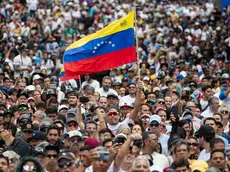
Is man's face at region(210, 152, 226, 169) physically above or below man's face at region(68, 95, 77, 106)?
below

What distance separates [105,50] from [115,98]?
43.7 inches

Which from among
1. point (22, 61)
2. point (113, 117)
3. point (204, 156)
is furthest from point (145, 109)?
point (22, 61)

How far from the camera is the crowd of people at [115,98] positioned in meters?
13.0

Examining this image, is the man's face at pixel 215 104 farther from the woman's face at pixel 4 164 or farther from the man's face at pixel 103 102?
the woman's face at pixel 4 164

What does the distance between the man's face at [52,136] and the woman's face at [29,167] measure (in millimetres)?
2465

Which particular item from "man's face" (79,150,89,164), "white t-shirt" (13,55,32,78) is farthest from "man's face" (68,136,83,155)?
"white t-shirt" (13,55,32,78)

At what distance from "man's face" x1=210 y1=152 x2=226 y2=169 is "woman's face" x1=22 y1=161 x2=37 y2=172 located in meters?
2.54

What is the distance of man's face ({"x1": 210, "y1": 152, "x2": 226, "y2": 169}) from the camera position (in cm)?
1308

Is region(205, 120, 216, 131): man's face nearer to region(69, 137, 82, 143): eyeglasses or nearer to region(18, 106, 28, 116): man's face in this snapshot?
region(69, 137, 82, 143): eyeglasses

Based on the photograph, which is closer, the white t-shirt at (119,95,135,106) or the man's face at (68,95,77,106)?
the man's face at (68,95,77,106)

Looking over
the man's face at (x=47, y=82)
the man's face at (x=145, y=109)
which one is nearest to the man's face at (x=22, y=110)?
the man's face at (x=145, y=109)

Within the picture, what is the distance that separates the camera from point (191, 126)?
53.6 ft

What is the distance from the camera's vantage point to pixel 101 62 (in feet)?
60.2

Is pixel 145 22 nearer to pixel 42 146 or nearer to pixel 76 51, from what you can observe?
pixel 76 51
